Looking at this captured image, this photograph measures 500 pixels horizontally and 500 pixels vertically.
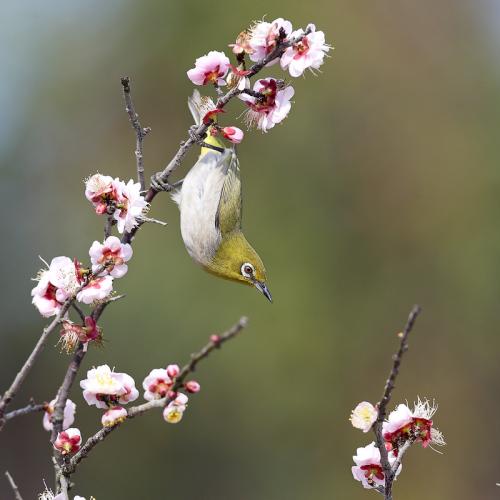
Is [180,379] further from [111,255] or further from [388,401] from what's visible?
[111,255]

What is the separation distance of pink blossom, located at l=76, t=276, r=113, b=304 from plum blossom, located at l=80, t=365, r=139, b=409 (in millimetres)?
241

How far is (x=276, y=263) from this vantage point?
57.8 feet

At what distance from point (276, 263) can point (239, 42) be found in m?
14.4

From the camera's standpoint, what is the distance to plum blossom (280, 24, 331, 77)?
325 cm

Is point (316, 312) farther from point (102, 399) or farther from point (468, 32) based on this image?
point (102, 399)

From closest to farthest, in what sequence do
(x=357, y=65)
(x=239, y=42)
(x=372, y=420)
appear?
(x=372, y=420) → (x=239, y=42) → (x=357, y=65)

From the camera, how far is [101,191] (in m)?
3.17

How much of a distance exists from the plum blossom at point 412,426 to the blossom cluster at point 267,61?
127 cm

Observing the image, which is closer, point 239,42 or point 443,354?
point 239,42

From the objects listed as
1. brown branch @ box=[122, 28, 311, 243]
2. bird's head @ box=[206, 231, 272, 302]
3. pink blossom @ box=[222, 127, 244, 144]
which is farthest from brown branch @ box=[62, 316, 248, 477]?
bird's head @ box=[206, 231, 272, 302]

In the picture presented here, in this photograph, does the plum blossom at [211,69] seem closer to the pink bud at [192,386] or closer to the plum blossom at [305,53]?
the plum blossom at [305,53]

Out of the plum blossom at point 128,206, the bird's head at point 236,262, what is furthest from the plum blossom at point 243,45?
the bird's head at point 236,262

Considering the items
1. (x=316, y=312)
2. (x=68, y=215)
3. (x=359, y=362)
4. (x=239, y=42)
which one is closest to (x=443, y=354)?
(x=359, y=362)

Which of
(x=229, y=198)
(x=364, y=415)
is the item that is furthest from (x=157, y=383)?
(x=229, y=198)
